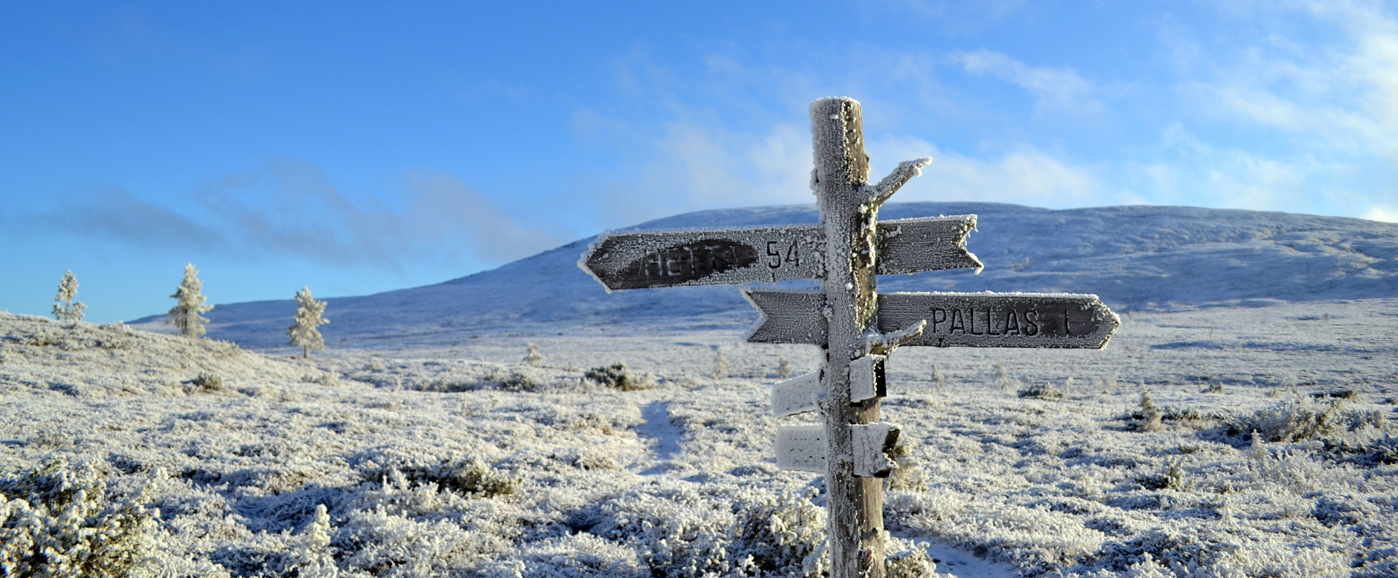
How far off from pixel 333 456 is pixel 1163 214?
105 metres

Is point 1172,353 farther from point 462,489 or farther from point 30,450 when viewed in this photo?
point 30,450

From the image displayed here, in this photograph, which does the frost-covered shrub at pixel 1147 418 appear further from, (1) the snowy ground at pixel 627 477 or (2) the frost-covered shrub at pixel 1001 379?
(2) the frost-covered shrub at pixel 1001 379

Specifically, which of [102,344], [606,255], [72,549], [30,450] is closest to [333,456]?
[30,450]

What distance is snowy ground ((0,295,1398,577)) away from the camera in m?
6.13

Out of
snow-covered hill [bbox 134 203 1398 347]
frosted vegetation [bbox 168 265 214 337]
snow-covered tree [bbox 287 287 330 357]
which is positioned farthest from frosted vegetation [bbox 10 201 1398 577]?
snow-covered hill [bbox 134 203 1398 347]

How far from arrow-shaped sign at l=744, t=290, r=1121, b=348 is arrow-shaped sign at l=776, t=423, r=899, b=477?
0.56 meters

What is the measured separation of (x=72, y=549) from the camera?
187 inches

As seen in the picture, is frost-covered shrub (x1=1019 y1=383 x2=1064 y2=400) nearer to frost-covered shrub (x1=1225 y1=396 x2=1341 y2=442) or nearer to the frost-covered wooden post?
frost-covered shrub (x1=1225 y1=396 x2=1341 y2=442)

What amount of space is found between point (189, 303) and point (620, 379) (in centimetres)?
3232

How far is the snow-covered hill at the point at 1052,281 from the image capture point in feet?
181

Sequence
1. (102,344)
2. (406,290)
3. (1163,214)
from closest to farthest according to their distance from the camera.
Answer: (102,344)
(1163,214)
(406,290)

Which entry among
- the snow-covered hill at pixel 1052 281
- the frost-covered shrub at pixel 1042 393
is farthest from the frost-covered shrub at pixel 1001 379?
the snow-covered hill at pixel 1052 281

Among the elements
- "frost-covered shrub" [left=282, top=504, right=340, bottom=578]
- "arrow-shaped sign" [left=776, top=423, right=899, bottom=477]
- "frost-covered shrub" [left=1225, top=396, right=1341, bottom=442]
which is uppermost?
"arrow-shaped sign" [left=776, top=423, right=899, bottom=477]

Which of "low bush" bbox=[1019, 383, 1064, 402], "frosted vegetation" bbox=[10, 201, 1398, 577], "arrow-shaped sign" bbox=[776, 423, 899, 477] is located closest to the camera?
"arrow-shaped sign" bbox=[776, 423, 899, 477]
